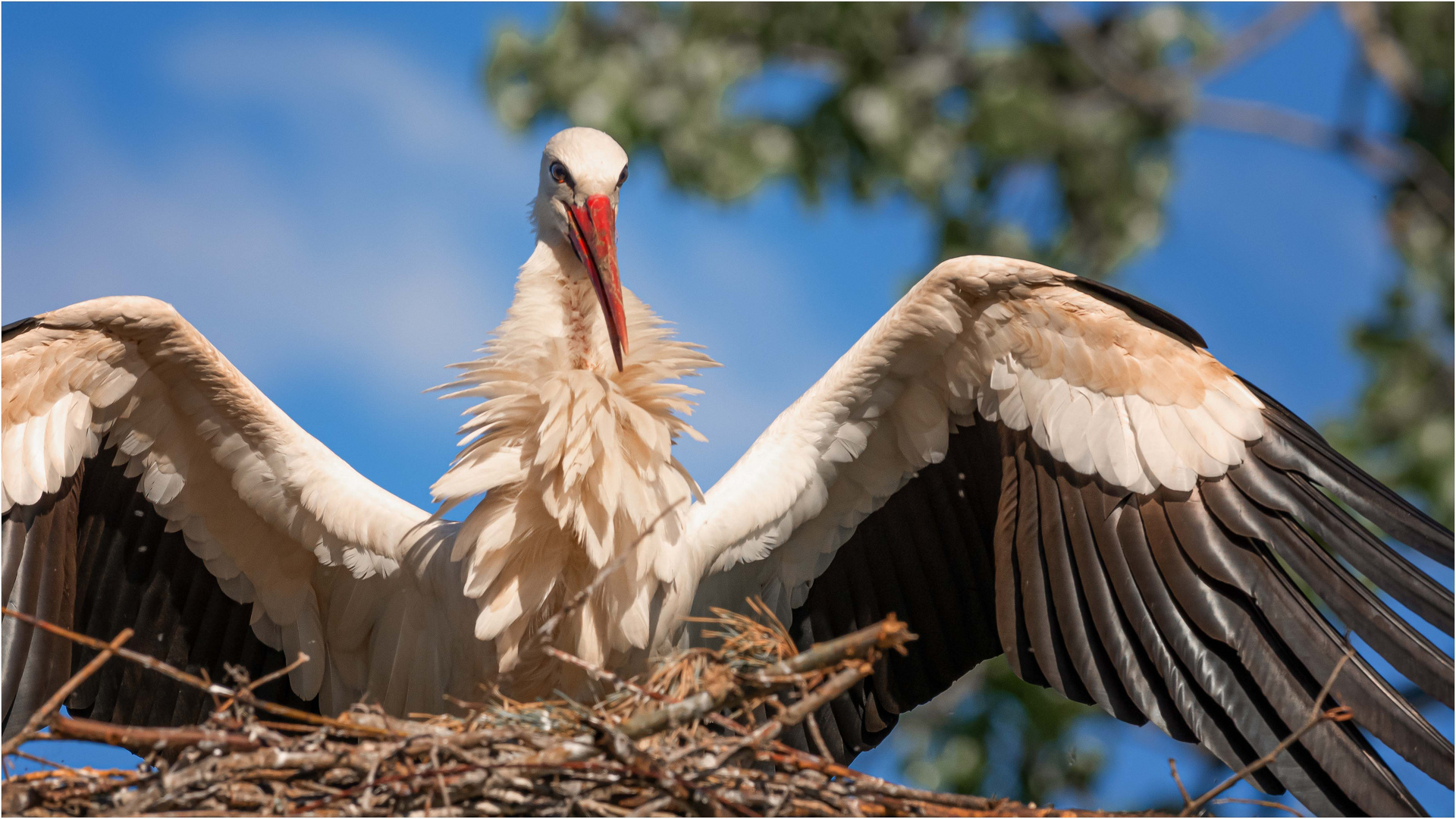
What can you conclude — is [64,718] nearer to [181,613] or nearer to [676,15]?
[181,613]

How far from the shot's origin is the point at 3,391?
366 centimetres

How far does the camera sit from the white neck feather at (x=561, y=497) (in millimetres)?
3633

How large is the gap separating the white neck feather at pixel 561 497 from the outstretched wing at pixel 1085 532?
26 centimetres

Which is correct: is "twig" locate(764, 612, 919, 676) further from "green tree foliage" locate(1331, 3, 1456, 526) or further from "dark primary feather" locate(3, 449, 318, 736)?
"green tree foliage" locate(1331, 3, 1456, 526)

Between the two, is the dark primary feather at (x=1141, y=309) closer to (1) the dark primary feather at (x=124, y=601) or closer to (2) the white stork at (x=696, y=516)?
(2) the white stork at (x=696, y=516)

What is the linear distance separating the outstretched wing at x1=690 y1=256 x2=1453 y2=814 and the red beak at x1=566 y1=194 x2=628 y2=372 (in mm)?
547

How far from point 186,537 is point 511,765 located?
5.63 feet

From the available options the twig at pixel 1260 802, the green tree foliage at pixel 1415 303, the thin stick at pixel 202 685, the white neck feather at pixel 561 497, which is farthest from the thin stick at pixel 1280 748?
the green tree foliage at pixel 1415 303

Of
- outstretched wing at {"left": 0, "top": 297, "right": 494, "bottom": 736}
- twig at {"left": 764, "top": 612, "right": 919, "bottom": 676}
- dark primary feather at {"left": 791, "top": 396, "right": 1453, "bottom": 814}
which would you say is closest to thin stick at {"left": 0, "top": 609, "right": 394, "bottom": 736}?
outstretched wing at {"left": 0, "top": 297, "right": 494, "bottom": 736}

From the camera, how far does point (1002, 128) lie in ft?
20.8

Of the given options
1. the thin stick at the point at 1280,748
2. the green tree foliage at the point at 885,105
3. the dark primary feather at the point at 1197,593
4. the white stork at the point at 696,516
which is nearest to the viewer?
the thin stick at the point at 1280,748

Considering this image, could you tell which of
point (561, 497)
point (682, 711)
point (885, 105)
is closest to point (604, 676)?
point (682, 711)

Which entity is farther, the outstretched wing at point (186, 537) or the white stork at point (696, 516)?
the outstretched wing at point (186, 537)

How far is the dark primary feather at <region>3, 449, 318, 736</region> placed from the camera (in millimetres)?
3793
